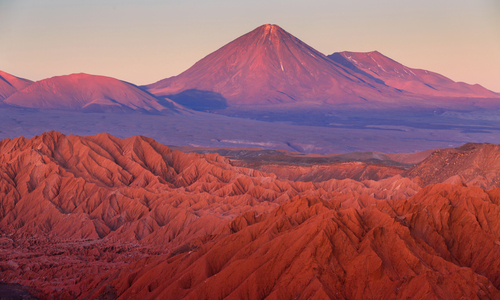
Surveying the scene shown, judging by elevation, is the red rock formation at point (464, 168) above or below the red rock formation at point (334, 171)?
above

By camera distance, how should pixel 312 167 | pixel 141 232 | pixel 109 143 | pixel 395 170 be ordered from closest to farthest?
pixel 141 232
pixel 109 143
pixel 395 170
pixel 312 167

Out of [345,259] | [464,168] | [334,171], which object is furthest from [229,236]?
[334,171]

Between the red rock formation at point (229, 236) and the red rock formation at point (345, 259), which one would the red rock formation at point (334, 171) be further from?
the red rock formation at point (345, 259)

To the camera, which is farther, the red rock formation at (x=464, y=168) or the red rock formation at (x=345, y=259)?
the red rock formation at (x=464, y=168)

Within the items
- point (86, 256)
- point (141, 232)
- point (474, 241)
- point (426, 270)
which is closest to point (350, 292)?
point (426, 270)

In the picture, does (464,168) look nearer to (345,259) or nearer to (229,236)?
(229,236)

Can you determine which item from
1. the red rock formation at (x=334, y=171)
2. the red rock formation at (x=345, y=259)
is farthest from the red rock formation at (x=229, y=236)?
the red rock formation at (x=334, y=171)

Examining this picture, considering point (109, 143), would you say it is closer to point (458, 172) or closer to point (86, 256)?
point (86, 256)

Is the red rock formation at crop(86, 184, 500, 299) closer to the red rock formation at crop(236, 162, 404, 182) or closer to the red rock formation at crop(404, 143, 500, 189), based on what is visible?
the red rock formation at crop(404, 143, 500, 189)

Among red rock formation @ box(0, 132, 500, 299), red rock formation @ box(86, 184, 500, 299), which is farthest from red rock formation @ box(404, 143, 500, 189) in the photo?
red rock formation @ box(86, 184, 500, 299)

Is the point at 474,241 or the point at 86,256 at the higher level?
the point at 474,241

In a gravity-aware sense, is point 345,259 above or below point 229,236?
above
